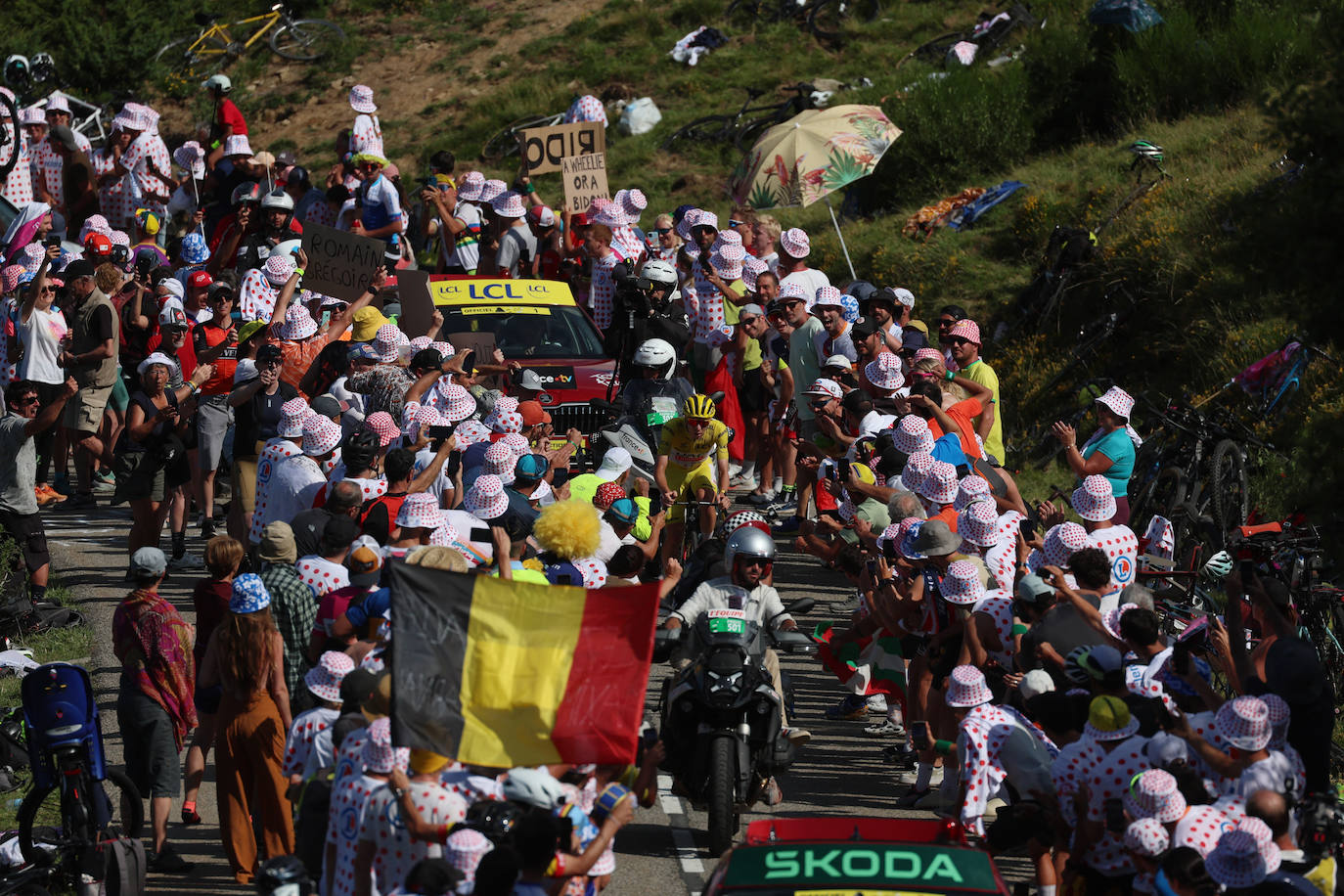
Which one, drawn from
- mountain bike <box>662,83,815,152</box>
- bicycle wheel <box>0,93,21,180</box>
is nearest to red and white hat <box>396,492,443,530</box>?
bicycle wheel <box>0,93,21,180</box>

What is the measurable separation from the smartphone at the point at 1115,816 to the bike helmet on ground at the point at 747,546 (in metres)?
3.02

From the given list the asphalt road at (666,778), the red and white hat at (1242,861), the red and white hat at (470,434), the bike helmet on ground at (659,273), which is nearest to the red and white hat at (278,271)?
the asphalt road at (666,778)

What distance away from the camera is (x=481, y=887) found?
249 inches

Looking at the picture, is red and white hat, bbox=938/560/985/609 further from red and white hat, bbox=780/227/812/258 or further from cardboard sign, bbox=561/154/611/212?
cardboard sign, bbox=561/154/611/212

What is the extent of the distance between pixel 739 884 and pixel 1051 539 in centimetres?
409

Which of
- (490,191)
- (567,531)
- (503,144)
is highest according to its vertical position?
(567,531)

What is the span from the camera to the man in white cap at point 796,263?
16.4 meters

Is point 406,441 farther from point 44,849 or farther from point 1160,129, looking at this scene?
point 1160,129

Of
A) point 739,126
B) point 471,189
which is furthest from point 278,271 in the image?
point 739,126

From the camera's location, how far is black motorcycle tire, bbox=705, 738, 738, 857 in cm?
954

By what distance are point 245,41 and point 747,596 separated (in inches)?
1171

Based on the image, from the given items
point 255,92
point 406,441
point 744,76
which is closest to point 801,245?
point 406,441

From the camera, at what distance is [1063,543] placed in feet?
32.7

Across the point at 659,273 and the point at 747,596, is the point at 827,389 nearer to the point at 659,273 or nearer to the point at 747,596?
the point at 659,273
